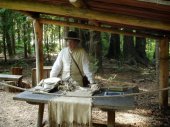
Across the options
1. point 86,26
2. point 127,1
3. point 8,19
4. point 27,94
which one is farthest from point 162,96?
point 8,19

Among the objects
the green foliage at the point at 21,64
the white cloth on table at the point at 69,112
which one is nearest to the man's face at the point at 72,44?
the white cloth on table at the point at 69,112

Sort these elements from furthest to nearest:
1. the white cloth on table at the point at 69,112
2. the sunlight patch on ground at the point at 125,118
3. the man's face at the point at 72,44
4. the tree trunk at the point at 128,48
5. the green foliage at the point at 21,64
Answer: the tree trunk at the point at 128,48 < the green foliage at the point at 21,64 < the sunlight patch on ground at the point at 125,118 < the man's face at the point at 72,44 < the white cloth on table at the point at 69,112

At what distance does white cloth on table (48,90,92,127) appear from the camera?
18.6 feet

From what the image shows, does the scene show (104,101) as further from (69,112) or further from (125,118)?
(125,118)

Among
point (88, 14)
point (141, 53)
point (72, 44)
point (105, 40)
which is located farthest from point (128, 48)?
point (88, 14)

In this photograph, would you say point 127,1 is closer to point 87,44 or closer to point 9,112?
point 9,112

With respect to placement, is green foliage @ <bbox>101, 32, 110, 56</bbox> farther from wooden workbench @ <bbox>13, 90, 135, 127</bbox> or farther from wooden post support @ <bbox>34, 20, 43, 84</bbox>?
wooden workbench @ <bbox>13, 90, 135, 127</bbox>

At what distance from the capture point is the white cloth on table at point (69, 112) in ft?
18.6

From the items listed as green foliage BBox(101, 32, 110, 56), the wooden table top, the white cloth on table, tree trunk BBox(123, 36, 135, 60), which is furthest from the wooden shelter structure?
green foliage BBox(101, 32, 110, 56)

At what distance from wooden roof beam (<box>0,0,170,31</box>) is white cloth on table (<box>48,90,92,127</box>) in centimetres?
160

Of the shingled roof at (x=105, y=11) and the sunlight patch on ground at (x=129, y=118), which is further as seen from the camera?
the sunlight patch on ground at (x=129, y=118)

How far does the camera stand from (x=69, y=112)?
5.75 meters

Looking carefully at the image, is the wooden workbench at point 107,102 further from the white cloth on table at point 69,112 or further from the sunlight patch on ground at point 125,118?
the sunlight patch on ground at point 125,118

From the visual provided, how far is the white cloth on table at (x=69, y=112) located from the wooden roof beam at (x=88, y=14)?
1.60 metres
